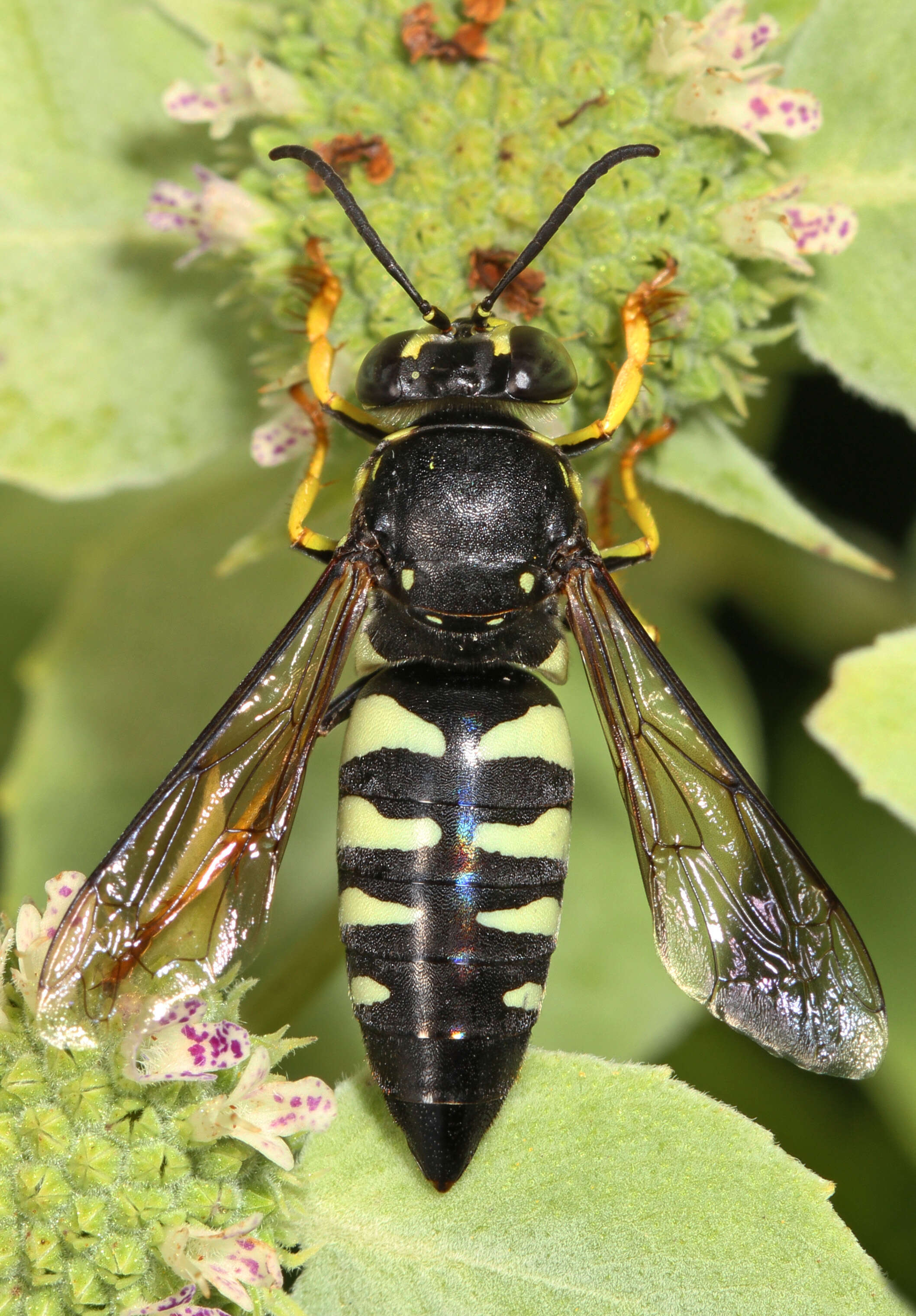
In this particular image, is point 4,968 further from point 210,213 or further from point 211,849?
point 210,213

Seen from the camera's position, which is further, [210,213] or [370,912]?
[210,213]

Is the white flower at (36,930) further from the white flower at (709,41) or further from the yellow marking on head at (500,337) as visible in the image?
the white flower at (709,41)

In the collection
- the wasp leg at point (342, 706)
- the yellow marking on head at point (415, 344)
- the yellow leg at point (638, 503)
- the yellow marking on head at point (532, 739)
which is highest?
the yellow marking on head at point (415, 344)

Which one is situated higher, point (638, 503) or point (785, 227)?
point (785, 227)

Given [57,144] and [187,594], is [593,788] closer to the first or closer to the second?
[187,594]

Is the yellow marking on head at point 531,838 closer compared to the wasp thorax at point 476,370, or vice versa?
the yellow marking on head at point 531,838

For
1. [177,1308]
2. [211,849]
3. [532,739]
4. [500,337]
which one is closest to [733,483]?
[500,337]

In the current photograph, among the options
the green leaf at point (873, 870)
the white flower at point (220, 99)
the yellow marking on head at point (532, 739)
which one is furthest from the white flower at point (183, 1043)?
the white flower at point (220, 99)

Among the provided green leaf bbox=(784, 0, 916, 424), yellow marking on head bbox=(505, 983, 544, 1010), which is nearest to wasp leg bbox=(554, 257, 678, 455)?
green leaf bbox=(784, 0, 916, 424)
